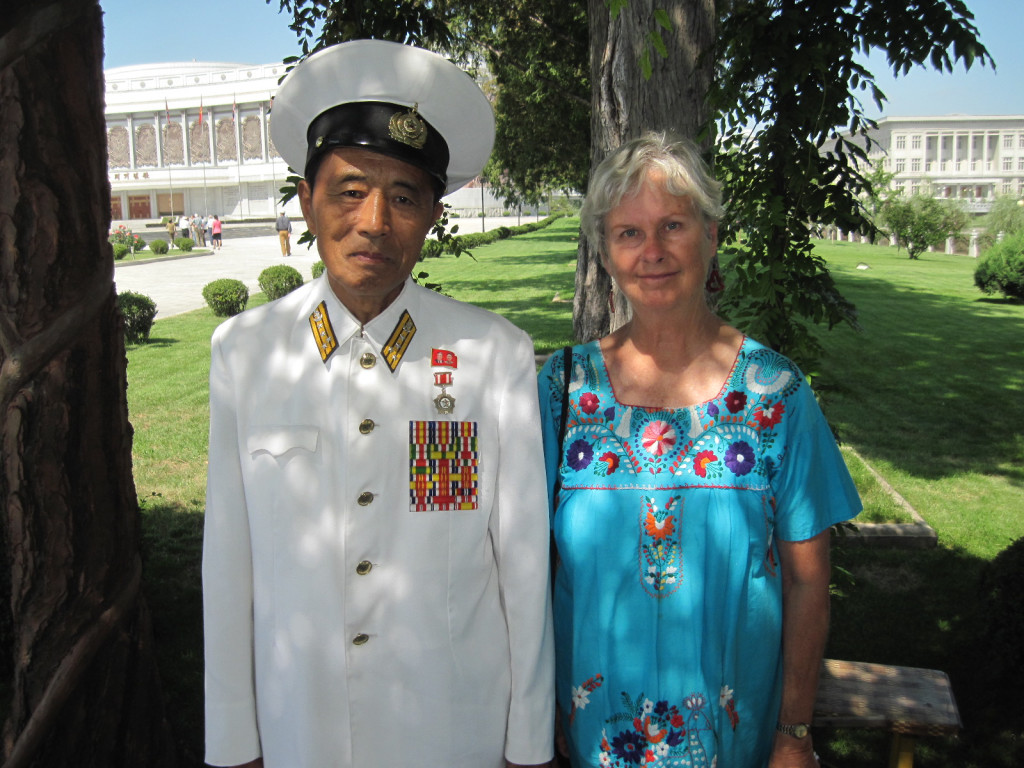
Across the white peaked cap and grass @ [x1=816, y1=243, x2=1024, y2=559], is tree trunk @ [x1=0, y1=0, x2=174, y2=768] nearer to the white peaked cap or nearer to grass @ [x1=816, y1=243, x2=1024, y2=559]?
the white peaked cap

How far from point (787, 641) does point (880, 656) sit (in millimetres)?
3104

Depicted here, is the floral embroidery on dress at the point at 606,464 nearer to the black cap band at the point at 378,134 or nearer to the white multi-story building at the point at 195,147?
the black cap band at the point at 378,134

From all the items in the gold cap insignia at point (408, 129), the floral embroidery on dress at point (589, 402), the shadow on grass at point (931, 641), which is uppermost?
the gold cap insignia at point (408, 129)

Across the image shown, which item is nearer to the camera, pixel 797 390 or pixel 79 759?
pixel 797 390

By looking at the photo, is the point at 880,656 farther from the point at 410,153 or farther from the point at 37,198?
the point at 37,198

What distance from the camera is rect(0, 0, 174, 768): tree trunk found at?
2.38m

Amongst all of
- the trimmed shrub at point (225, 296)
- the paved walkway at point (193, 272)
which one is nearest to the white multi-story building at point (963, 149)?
the paved walkway at point (193, 272)

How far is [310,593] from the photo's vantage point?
1903mm

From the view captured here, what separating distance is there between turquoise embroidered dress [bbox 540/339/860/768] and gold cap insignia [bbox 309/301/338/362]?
641mm

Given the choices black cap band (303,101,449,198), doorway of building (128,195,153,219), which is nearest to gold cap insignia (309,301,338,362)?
black cap band (303,101,449,198)

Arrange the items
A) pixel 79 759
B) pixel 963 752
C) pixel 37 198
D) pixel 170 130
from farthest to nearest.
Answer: pixel 170 130 → pixel 963 752 → pixel 79 759 → pixel 37 198

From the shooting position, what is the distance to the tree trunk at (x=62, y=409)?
7.80 feet

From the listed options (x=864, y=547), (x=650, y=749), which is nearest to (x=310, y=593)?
(x=650, y=749)

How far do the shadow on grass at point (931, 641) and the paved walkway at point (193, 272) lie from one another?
587 inches
